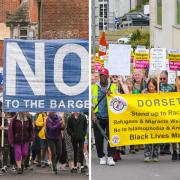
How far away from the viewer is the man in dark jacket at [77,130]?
11859mm

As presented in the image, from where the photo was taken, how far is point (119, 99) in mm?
11719

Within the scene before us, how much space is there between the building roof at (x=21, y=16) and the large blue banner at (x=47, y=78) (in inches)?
838

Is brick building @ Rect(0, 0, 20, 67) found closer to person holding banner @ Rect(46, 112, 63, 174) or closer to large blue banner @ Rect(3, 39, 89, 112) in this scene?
person holding banner @ Rect(46, 112, 63, 174)

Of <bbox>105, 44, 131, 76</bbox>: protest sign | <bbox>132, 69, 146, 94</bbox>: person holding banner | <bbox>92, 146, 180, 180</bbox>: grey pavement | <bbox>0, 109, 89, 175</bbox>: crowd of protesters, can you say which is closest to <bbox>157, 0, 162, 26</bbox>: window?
<bbox>105, 44, 131, 76</bbox>: protest sign

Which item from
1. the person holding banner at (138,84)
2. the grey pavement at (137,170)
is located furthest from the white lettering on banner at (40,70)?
the person holding banner at (138,84)

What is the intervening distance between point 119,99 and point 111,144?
2.63ft

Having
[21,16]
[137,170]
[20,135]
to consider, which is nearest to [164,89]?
[137,170]

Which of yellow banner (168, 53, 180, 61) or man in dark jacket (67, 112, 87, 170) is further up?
yellow banner (168, 53, 180, 61)

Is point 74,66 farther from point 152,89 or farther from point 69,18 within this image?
point 69,18

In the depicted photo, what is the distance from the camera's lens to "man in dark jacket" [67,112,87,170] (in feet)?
38.9

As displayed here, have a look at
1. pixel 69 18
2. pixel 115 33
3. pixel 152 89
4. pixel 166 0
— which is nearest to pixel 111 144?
pixel 152 89

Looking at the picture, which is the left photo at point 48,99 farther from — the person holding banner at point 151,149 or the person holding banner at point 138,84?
the person holding banner at point 138,84

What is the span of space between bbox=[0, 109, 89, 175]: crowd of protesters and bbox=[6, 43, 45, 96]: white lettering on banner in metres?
4.16

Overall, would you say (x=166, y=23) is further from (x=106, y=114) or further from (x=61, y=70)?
(x=61, y=70)
